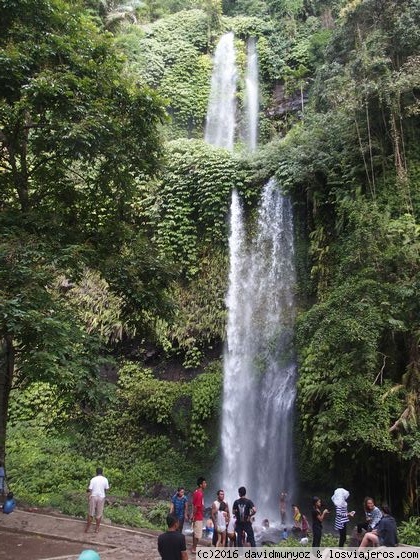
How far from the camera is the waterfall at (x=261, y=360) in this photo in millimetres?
12594

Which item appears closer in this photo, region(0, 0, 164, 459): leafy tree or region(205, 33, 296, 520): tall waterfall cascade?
region(0, 0, 164, 459): leafy tree

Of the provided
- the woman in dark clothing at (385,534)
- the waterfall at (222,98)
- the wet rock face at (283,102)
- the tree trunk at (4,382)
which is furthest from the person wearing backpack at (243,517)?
the wet rock face at (283,102)

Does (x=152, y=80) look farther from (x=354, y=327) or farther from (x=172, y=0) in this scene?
(x=354, y=327)

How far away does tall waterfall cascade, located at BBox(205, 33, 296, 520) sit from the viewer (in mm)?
12594

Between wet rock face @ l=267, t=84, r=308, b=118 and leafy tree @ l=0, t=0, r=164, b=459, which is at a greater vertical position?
wet rock face @ l=267, t=84, r=308, b=118

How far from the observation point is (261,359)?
13789 millimetres

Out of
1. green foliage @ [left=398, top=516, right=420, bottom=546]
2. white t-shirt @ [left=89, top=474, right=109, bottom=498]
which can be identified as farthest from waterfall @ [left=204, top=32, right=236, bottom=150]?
white t-shirt @ [left=89, top=474, right=109, bottom=498]

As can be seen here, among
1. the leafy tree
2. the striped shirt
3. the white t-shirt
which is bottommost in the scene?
the striped shirt

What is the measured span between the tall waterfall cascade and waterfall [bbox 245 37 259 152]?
28.1ft

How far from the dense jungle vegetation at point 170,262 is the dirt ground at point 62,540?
129 centimetres

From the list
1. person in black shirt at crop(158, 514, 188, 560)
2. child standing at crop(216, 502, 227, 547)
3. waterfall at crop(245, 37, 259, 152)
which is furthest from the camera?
waterfall at crop(245, 37, 259, 152)

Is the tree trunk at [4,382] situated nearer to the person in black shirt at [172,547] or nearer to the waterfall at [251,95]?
the person in black shirt at [172,547]

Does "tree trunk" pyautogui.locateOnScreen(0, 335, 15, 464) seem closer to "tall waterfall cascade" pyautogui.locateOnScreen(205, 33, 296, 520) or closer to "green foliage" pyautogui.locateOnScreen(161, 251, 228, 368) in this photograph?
"tall waterfall cascade" pyautogui.locateOnScreen(205, 33, 296, 520)

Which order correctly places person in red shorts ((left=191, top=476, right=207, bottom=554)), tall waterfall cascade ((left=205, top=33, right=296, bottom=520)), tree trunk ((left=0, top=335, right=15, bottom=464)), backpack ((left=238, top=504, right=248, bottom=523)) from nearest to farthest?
backpack ((left=238, top=504, right=248, bottom=523)) → person in red shorts ((left=191, top=476, right=207, bottom=554)) → tree trunk ((left=0, top=335, right=15, bottom=464)) → tall waterfall cascade ((left=205, top=33, right=296, bottom=520))
